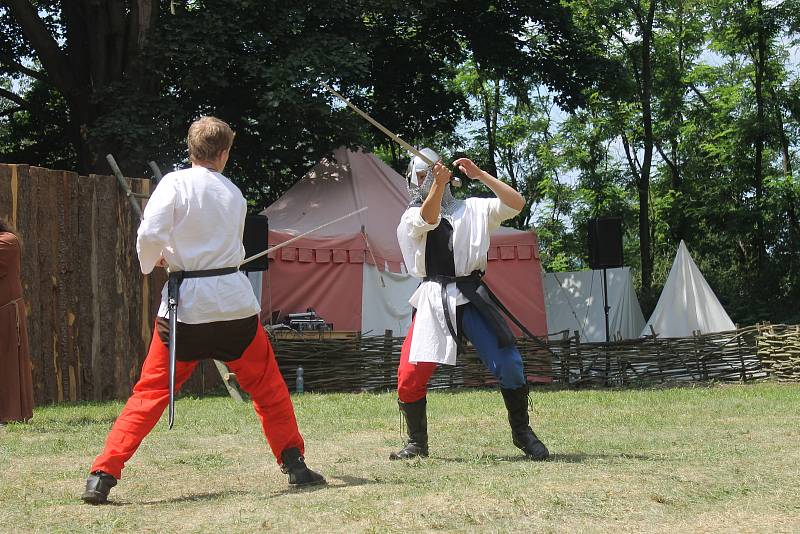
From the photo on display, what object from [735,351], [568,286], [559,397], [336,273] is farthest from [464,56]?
[559,397]

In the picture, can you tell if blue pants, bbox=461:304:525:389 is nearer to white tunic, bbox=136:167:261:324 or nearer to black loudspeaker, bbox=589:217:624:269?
white tunic, bbox=136:167:261:324

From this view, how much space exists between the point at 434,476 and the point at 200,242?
4.73 feet

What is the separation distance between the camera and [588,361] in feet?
40.0

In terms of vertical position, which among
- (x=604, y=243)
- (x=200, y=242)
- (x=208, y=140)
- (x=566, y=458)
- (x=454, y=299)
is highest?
(x=604, y=243)

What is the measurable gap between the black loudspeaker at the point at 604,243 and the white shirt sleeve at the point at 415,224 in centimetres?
878

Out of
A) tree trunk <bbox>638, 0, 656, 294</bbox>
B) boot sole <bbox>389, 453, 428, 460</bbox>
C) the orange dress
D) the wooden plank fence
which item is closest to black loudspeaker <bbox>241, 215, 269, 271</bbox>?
the wooden plank fence

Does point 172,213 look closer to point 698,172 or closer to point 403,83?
point 403,83

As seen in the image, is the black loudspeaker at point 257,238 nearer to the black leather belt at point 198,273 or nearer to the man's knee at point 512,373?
the man's knee at point 512,373

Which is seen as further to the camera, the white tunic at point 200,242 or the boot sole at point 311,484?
Answer: the boot sole at point 311,484

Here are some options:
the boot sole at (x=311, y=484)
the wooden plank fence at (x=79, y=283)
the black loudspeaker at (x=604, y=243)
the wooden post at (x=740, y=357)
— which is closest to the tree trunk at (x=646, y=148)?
the black loudspeaker at (x=604, y=243)

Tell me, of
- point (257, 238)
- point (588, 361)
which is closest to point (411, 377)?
point (257, 238)

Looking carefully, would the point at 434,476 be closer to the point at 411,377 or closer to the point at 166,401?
the point at 411,377

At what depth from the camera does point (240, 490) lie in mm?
4406

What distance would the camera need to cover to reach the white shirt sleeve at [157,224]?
4133 millimetres
